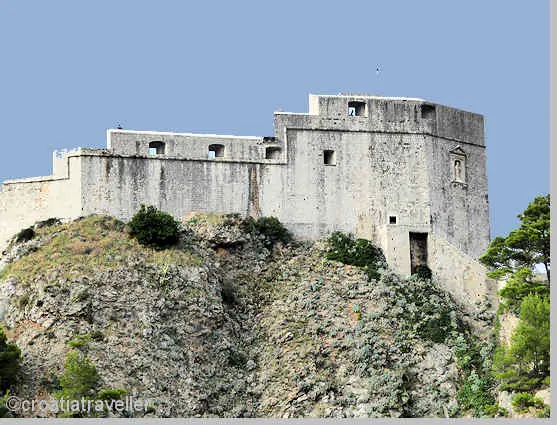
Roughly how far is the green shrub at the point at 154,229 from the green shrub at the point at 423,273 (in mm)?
10275

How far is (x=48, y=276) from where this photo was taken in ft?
205

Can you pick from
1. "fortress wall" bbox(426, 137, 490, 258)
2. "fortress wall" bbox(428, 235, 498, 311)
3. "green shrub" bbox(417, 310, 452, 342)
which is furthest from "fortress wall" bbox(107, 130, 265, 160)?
"green shrub" bbox(417, 310, 452, 342)

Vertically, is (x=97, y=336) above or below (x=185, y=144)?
below

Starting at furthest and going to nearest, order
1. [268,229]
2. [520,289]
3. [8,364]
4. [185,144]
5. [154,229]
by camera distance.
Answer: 1. [185,144]
2. [268,229]
3. [154,229]
4. [520,289]
5. [8,364]

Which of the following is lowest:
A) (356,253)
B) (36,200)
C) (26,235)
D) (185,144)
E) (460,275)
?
(460,275)

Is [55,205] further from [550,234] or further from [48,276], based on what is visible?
[550,234]

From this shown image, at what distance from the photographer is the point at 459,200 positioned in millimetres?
71562

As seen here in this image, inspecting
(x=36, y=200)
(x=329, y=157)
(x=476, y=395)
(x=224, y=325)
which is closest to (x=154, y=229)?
(x=224, y=325)

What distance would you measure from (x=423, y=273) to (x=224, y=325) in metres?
9.49

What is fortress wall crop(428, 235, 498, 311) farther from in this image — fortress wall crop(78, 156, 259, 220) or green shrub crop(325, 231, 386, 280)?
fortress wall crop(78, 156, 259, 220)

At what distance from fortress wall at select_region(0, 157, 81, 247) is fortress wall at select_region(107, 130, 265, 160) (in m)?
2.05

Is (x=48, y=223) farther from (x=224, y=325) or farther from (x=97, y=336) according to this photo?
(x=224, y=325)

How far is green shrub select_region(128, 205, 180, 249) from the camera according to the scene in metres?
64.7

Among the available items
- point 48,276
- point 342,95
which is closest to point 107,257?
point 48,276
